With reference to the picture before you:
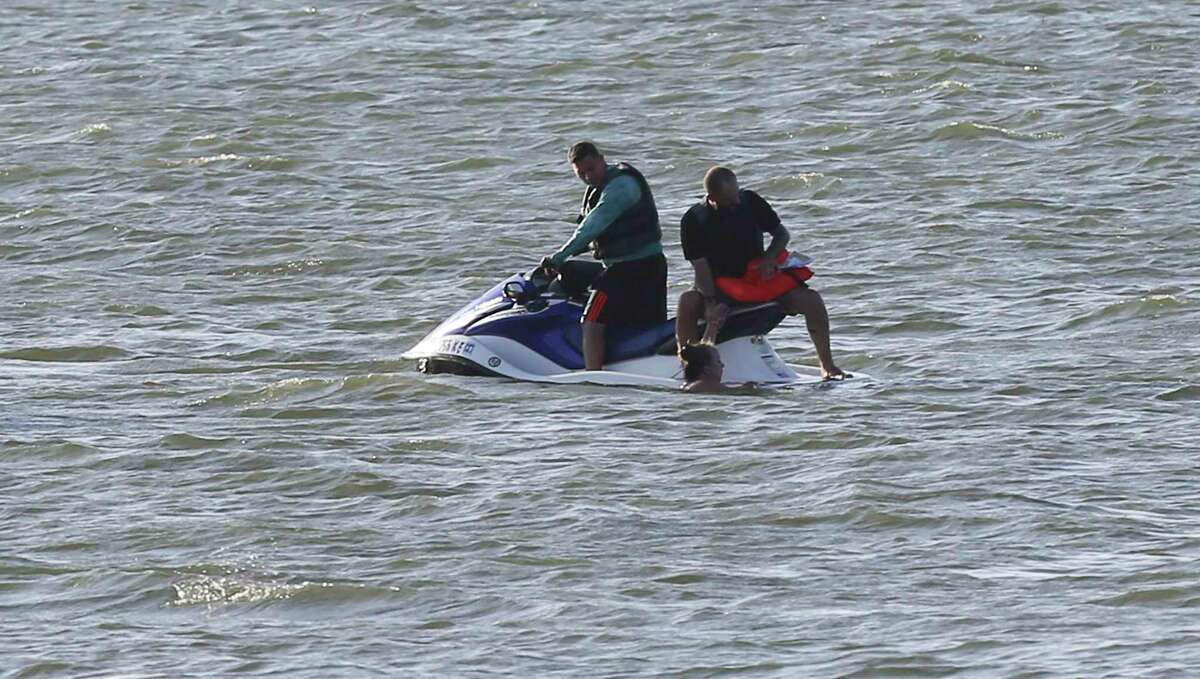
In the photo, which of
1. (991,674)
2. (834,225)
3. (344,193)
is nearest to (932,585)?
(991,674)

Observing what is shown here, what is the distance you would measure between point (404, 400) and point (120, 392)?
1777mm

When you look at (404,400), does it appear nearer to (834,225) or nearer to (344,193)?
(834,225)

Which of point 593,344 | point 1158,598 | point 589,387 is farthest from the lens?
point 589,387

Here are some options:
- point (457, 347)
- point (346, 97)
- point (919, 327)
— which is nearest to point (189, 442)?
point (457, 347)

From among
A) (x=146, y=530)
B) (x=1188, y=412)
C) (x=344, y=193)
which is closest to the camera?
(x=146, y=530)

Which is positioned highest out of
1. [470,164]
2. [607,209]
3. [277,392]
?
[607,209]

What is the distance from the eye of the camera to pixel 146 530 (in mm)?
12445

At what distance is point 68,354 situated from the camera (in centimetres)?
1767

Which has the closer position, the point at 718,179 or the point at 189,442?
the point at 189,442

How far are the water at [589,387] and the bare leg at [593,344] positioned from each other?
24 cm

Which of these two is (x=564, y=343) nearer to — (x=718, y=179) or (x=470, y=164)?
(x=718, y=179)

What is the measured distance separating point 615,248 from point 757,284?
0.82 meters

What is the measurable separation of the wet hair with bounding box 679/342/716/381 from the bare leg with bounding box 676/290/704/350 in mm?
45

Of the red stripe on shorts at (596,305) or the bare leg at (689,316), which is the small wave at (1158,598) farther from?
the red stripe on shorts at (596,305)
